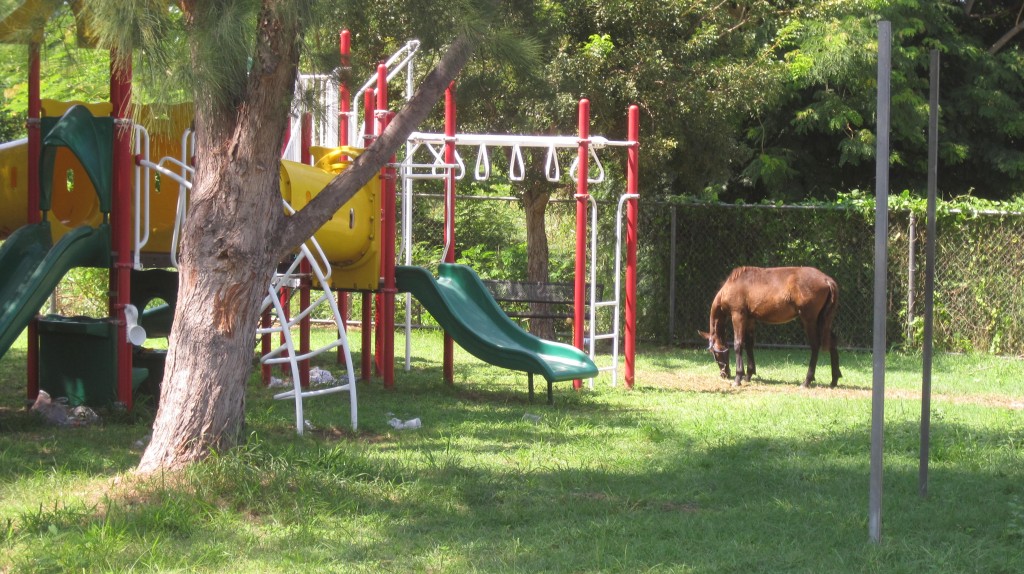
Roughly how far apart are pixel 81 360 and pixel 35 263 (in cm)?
81

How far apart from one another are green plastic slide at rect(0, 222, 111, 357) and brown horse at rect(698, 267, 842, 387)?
244 inches

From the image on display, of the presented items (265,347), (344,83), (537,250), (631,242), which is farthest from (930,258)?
(537,250)

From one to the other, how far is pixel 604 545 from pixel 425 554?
78 cm

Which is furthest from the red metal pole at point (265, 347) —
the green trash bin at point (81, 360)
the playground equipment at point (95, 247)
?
the green trash bin at point (81, 360)

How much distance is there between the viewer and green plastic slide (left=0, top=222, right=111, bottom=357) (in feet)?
23.2

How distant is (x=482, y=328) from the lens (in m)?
9.88

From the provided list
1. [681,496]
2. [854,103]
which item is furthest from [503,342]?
[854,103]

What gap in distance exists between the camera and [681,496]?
19.0 feet

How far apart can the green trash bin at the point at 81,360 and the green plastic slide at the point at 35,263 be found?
18.7 inches

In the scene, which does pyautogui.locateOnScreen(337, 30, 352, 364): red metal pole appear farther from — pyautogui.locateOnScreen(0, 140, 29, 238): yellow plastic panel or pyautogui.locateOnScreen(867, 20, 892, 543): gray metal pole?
pyautogui.locateOnScreen(867, 20, 892, 543): gray metal pole

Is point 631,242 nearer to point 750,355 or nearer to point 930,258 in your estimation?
point 750,355

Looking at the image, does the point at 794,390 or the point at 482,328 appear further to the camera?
the point at 794,390

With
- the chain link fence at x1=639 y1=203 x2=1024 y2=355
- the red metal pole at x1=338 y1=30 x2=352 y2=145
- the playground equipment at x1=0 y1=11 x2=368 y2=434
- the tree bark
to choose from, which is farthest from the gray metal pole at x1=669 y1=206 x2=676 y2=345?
the tree bark

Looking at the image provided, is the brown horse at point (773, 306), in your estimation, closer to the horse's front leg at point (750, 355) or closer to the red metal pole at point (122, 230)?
the horse's front leg at point (750, 355)
